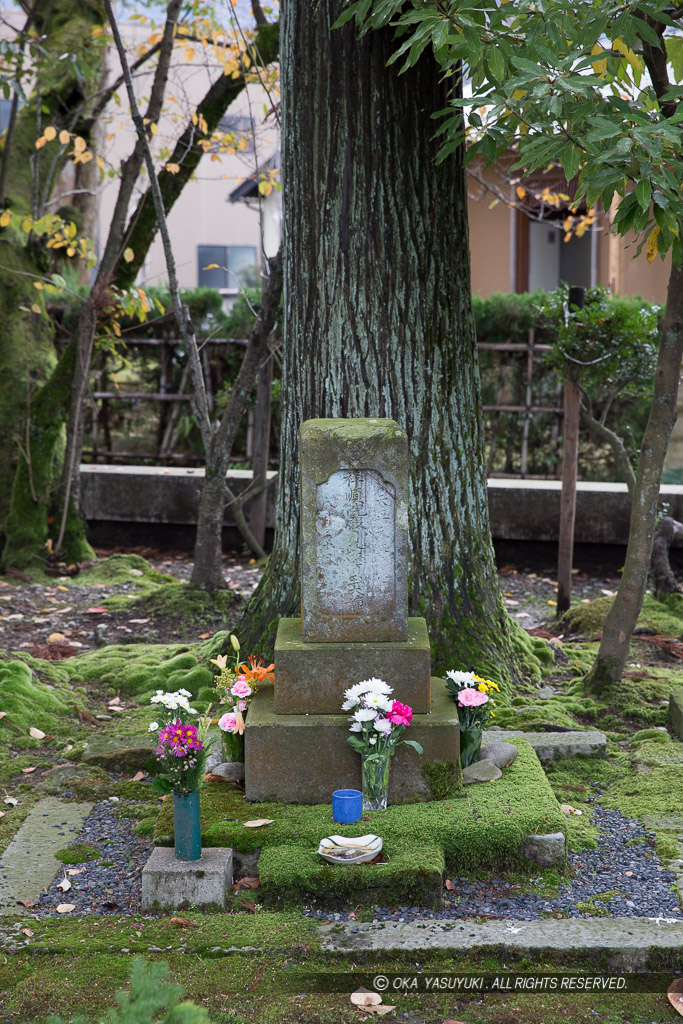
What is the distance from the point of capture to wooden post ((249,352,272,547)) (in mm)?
8641

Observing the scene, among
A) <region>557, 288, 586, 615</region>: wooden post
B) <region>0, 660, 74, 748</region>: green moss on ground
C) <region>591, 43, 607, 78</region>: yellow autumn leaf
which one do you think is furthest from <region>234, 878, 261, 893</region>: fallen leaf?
<region>557, 288, 586, 615</region>: wooden post

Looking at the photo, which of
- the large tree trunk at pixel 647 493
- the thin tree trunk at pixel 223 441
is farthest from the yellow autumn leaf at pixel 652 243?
the thin tree trunk at pixel 223 441

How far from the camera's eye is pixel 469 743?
13.5ft

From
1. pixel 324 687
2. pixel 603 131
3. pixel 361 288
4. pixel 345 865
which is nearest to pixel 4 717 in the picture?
pixel 324 687

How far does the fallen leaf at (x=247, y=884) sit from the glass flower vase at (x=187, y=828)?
0.20 meters

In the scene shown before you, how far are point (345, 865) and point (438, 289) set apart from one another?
309cm

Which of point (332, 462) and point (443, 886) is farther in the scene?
point (332, 462)

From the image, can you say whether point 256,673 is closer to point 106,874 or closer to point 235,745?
point 235,745

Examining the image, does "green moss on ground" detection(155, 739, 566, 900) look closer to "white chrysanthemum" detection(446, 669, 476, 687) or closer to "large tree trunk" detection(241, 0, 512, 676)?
"white chrysanthemum" detection(446, 669, 476, 687)

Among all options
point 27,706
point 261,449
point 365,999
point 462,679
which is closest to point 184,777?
point 365,999

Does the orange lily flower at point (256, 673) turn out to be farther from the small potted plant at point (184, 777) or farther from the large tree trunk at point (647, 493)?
the large tree trunk at point (647, 493)

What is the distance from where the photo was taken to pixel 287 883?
3.36 metres

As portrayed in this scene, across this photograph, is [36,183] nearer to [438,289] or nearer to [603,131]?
[438,289]

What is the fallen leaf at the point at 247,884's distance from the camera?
3500mm
